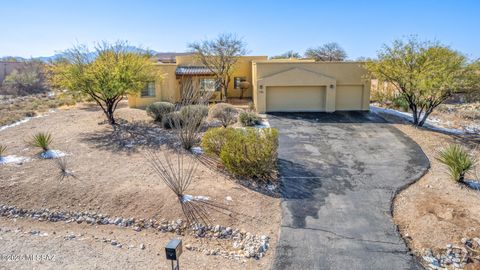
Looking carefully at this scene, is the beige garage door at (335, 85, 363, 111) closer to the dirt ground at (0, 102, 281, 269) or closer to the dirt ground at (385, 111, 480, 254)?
the dirt ground at (385, 111, 480, 254)

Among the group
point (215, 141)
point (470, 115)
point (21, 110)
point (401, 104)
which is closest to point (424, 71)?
point (401, 104)

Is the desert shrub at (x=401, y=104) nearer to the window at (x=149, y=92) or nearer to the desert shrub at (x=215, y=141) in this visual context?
the desert shrub at (x=215, y=141)

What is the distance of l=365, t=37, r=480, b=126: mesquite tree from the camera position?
1750 cm

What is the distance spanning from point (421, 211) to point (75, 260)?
30.7ft

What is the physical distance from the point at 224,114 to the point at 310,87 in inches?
338

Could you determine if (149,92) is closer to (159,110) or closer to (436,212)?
(159,110)

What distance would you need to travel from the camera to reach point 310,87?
24.9 meters

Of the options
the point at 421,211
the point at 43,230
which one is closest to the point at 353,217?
the point at 421,211

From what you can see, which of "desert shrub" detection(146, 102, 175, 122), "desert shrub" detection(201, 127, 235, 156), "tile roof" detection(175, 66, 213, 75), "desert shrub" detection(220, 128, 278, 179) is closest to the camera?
"desert shrub" detection(220, 128, 278, 179)

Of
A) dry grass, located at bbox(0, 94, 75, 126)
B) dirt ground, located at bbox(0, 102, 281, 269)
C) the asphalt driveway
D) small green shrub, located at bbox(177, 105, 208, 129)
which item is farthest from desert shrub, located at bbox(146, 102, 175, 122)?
the asphalt driveway

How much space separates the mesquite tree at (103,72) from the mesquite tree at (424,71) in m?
16.1

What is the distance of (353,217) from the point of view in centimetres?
884

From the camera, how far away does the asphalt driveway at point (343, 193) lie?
7.16 metres

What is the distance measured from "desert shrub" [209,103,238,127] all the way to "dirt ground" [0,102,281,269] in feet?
15.1
